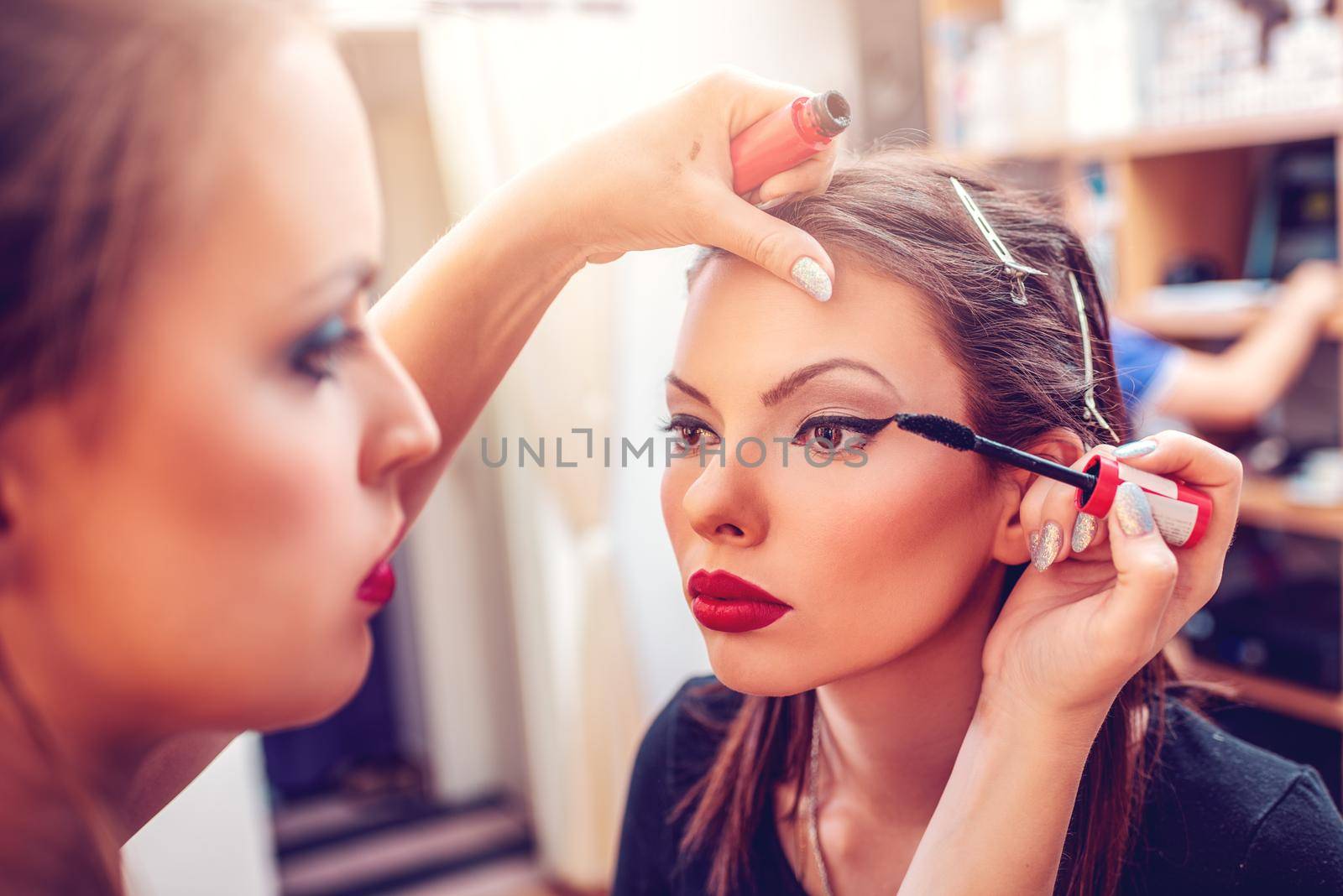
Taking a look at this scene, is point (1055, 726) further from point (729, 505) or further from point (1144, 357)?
point (1144, 357)

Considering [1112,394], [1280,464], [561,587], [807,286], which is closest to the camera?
[807,286]

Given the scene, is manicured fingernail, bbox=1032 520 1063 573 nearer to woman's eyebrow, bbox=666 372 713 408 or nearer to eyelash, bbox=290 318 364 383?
woman's eyebrow, bbox=666 372 713 408

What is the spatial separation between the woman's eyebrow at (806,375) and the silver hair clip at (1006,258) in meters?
0.17

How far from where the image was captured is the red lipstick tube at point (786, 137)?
2.21 ft

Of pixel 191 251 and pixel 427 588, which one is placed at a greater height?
pixel 191 251

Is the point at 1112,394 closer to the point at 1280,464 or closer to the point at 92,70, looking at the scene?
the point at 92,70

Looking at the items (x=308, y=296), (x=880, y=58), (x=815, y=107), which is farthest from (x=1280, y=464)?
(x=308, y=296)

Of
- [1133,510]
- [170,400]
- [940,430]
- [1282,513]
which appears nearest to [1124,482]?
[1133,510]

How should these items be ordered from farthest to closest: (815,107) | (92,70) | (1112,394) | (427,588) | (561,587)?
(427,588) < (561,587) < (1112,394) < (815,107) < (92,70)

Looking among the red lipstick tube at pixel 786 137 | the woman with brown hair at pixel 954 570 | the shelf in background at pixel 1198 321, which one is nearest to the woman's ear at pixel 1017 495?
the woman with brown hair at pixel 954 570

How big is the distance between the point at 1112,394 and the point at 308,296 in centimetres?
72

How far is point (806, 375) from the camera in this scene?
78cm

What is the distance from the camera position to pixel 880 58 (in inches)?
123

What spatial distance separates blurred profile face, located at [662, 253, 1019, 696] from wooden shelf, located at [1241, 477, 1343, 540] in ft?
4.52
